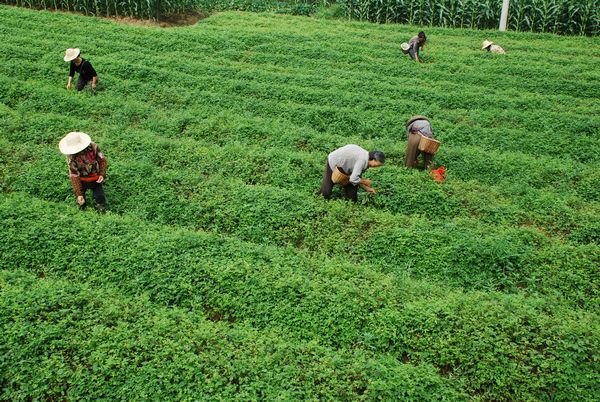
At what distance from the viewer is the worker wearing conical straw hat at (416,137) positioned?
11.6 m

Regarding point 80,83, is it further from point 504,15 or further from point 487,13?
point 487,13

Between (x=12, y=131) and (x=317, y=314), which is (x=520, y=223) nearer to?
(x=317, y=314)

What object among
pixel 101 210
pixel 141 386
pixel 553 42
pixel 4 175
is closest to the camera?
pixel 141 386

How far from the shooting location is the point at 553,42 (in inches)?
816

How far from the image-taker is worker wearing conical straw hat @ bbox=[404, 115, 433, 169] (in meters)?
11.6

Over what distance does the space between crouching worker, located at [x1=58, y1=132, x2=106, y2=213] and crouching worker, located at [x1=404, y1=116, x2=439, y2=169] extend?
6554mm

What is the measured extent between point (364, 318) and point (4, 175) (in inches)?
333

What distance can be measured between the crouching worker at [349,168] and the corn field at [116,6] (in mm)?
15507

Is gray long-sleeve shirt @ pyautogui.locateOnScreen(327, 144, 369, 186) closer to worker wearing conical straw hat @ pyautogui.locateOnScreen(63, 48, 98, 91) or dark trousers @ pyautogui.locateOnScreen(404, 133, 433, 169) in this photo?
dark trousers @ pyautogui.locateOnScreen(404, 133, 433, 169)

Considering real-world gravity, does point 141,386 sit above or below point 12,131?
below

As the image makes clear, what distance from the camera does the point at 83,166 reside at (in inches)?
392

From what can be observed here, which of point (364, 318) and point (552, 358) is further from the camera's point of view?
point (364, 318)

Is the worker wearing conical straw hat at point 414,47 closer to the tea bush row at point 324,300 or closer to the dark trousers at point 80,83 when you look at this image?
the dark trousers at point 80,83

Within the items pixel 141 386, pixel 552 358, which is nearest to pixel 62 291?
pixel 141 386
